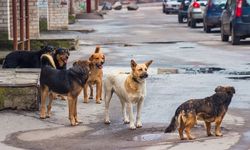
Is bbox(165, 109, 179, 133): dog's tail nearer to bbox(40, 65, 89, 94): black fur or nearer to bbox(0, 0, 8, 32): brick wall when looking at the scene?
bbox(40, 65, 89, 94): black fur

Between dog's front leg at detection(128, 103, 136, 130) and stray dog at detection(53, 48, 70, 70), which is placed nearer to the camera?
dog's front leg at detection(128, 103, 136, 130)

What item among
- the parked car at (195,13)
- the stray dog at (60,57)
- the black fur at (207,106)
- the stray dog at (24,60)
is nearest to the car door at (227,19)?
the parked car at (195,13)

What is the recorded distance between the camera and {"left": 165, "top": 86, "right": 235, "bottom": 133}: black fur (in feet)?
28.6

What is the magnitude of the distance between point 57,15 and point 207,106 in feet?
78.7

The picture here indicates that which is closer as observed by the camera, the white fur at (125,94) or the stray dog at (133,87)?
the stray dog at (133,87)

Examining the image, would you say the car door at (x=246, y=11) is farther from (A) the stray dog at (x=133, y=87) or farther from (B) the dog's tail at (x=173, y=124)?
(B) the dog's tail at (x=173, y=124)

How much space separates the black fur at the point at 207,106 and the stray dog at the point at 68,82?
150 cm

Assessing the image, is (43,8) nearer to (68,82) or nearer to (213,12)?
(213,12)

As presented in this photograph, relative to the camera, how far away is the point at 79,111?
11.1m

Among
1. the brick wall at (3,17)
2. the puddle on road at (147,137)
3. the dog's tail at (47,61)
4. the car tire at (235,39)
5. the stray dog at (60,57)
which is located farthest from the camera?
the car tire at (235,39)

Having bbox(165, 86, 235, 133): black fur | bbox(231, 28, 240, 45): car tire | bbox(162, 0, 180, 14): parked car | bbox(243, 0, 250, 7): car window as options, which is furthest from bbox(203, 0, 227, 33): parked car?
bbox(162, 0, 180, 14): parked car

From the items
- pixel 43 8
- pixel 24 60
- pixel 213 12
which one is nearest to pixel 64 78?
pixel 24 60

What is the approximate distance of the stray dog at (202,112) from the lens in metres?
8.67

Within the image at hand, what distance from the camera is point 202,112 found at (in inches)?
345
